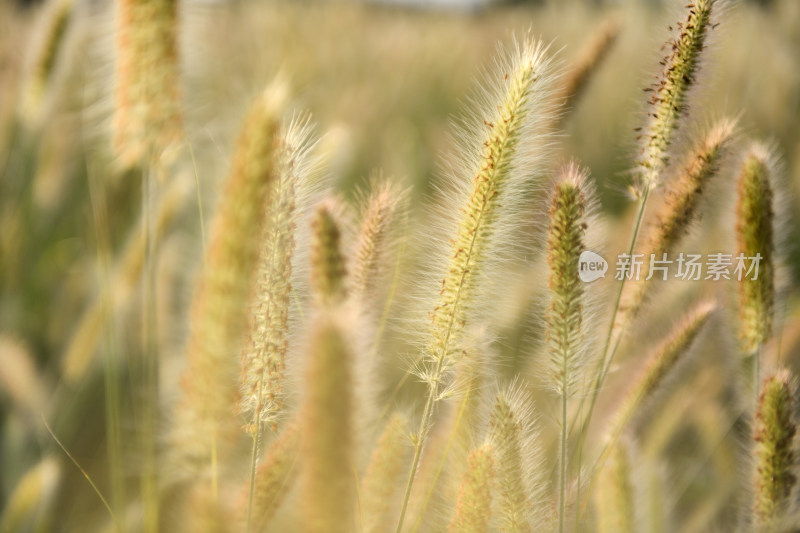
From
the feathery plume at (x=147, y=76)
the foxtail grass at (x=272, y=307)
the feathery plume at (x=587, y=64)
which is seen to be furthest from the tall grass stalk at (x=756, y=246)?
the feathery plume at (x=147, y=76)

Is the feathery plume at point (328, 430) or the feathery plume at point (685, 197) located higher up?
the feathery plume at point (685, 197)

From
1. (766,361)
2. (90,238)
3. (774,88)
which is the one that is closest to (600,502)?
(766,361)

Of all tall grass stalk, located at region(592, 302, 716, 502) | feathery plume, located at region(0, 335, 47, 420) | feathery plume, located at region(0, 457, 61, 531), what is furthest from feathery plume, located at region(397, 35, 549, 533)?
feathery plume, located at region(0, 335, 47, 420)

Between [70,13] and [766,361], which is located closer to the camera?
[766,361]

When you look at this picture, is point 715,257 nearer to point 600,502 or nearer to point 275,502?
point 600,502

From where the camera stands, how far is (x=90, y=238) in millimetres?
1921

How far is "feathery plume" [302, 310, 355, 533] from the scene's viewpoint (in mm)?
358

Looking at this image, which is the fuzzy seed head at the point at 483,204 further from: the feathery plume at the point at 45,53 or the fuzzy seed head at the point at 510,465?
the feathery plume at the point at 45,53

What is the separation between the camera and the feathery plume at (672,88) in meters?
0.64

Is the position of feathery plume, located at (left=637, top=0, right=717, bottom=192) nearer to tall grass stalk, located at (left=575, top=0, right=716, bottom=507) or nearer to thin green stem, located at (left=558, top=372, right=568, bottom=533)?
tall grass stalk, located at (left=575, top=0, right=716, bottom=507)

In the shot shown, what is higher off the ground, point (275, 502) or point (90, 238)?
point (90, 238)

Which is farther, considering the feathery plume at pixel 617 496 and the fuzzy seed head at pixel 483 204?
the feathery plume at pixel 617 496

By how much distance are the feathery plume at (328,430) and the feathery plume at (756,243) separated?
546 millimetres

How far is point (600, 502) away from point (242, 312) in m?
0.52
